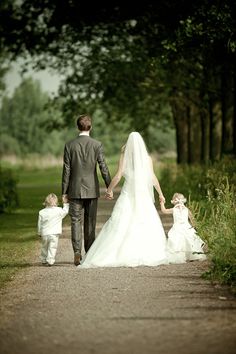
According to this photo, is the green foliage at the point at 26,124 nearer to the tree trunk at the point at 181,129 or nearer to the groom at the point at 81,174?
the tree trunk at the point at 181,129

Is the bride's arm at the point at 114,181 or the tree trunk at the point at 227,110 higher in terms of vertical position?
the tree trunk at the point at 227,110

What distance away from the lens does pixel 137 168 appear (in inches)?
522

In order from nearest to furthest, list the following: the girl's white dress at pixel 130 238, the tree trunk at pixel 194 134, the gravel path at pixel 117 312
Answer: the gravel path at pixel 117 312 < the girl's white dress at pixel 130 238 < the tree trunk at pixel 194 134

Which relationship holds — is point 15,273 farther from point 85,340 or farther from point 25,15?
point 25,15

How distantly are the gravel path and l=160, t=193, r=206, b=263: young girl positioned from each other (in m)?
0.44

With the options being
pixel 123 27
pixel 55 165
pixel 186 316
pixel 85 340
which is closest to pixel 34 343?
pixel 85 340

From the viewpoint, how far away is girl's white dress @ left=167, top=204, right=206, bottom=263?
42.3 ft

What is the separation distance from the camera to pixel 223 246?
11383 millimetres

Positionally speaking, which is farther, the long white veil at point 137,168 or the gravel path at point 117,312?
the long white veil at point 137,168

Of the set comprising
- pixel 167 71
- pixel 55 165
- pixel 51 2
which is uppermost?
pixel 51 2

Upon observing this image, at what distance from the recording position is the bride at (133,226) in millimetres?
12531

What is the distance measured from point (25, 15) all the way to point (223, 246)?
25.3m

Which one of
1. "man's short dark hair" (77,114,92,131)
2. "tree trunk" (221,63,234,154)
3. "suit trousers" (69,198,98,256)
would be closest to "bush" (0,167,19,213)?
"tree trunk" (221,63,234,154)

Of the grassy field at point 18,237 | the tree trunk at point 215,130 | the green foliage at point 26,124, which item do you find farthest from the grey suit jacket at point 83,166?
the green foliage at point 26,124
